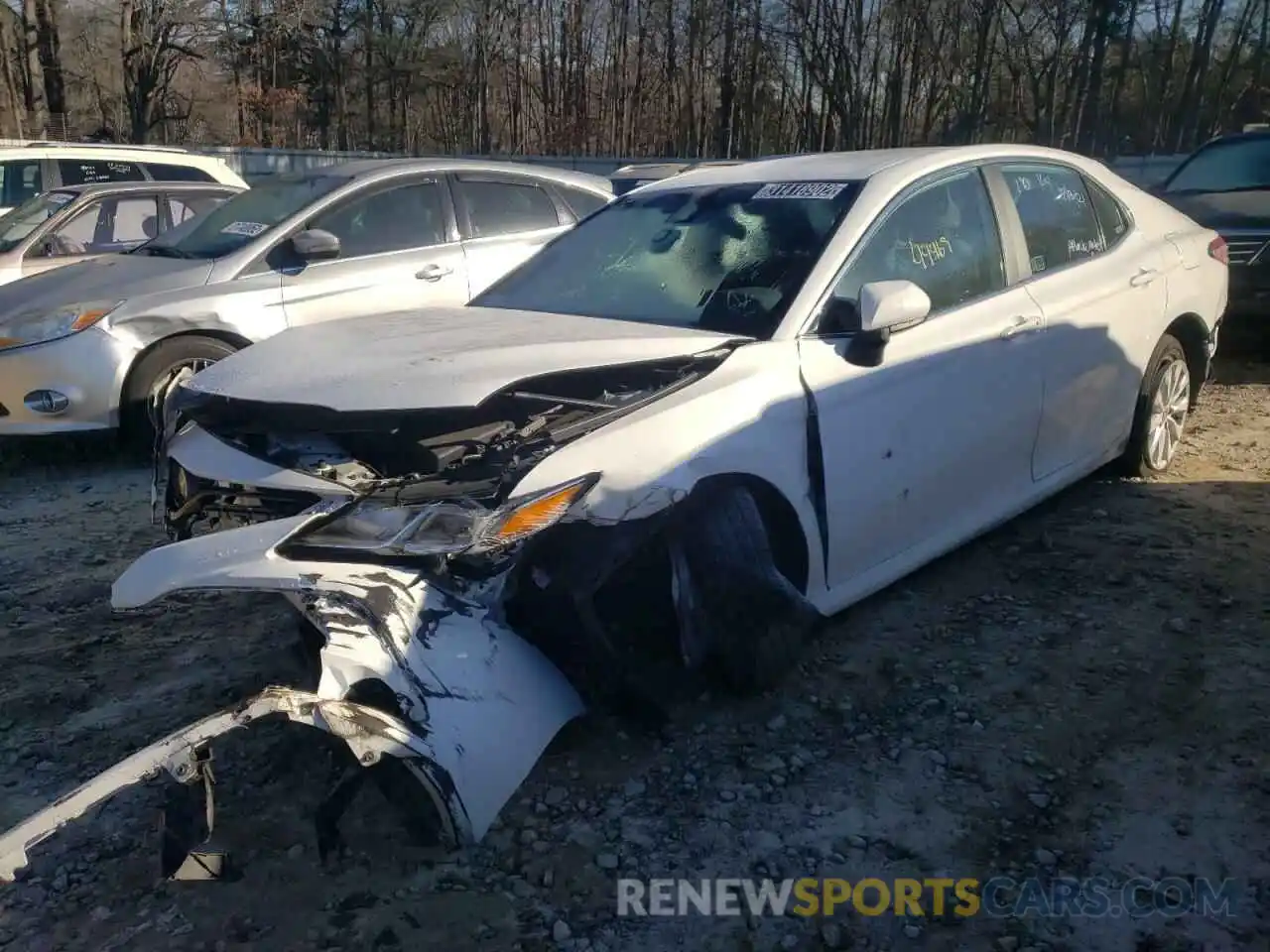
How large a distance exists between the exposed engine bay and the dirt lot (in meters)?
0.71

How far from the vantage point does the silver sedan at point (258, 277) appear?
19.4 ft

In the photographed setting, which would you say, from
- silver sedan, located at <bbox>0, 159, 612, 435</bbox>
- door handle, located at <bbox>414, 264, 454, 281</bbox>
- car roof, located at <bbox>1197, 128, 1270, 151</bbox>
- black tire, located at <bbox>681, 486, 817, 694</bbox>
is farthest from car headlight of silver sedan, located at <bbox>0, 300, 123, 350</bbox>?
car roof, located at <bbox>1197, 128, 1270, 151</bbox>

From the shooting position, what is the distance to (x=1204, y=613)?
3.85 m

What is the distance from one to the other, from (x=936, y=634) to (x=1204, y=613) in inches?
38.8

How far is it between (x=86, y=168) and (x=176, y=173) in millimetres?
841

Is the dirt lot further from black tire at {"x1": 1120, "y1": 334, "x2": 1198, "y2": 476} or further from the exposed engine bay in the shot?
black tire at {"x1": 1120, "y1": 334, "x2": 1198, "y2": 476}

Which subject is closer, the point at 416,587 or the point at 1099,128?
the point at 416,587

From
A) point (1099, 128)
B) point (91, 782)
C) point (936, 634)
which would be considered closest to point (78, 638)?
point (91, 782)

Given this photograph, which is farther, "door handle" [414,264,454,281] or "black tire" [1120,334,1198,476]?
"door handle" [414,264,454,281]

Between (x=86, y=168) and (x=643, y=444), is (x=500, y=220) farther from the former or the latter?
(x=86, y=168)

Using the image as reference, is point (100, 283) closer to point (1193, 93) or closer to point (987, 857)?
point (987, 857)

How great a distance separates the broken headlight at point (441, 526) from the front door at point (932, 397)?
1.06 m

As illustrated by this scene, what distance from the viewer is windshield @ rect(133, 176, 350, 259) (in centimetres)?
659

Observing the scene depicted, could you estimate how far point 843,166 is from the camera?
4.06 m
